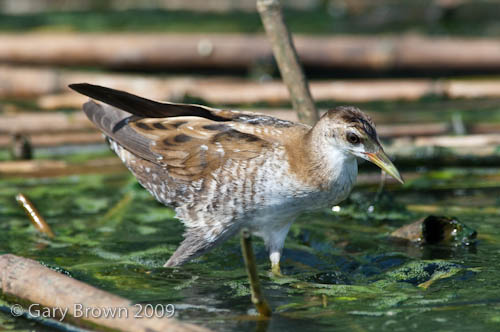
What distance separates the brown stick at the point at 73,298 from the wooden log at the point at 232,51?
24.9ft

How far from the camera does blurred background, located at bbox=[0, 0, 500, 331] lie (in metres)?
5.18

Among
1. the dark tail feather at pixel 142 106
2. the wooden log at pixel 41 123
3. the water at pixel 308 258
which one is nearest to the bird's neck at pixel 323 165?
the water at pixel 308 258

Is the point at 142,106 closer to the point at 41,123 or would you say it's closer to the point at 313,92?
the point at 41,123

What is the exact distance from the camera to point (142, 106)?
581 cm

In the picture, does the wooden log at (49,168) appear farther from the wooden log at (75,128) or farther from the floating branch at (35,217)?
the floating branch at (35,217)

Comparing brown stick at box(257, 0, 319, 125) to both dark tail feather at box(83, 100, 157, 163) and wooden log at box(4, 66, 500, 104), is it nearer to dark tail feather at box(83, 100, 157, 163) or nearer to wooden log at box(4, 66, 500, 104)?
dark tail feather at box(83, 100, 157, 163)

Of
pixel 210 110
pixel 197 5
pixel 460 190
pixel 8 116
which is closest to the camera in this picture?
pixel 210 110

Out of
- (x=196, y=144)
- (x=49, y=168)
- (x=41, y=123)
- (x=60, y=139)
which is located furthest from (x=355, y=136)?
(x=41, y=123)

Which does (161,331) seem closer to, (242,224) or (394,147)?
(242,224)

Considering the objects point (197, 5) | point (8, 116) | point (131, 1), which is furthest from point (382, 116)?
point (131, 1)

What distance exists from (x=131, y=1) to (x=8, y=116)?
7799mm

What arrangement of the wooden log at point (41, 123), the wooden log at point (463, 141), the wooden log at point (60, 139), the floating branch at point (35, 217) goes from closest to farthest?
the floating branch at point (35, 217) → the wooden log at point (463, 141) → the wooden log at point (60, 139) → the wooden log at point (41, 123)

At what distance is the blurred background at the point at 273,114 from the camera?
5180mm

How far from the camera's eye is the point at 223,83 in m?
11.3
